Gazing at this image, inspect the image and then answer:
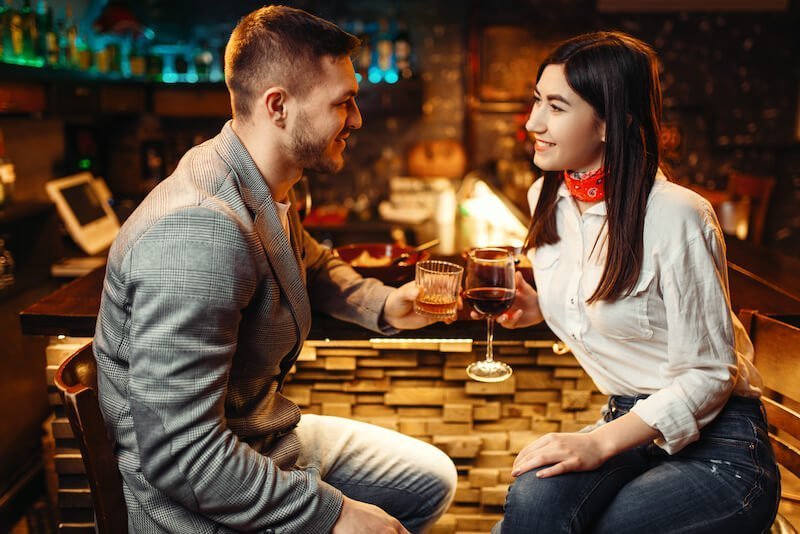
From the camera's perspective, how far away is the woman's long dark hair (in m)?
1.55

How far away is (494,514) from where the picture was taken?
217cm

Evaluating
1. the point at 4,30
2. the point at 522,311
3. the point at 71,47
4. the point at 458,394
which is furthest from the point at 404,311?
A: the point at 71,47

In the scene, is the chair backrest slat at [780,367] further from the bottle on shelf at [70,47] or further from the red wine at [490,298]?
the bottle on shelf at [70,47]

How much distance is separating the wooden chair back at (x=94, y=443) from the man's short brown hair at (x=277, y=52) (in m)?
0.60

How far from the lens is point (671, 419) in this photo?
1456mm

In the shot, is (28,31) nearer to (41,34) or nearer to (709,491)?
(41,34)

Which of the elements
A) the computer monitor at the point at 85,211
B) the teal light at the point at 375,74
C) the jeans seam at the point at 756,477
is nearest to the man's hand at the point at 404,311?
the jeans seam at the point at 756,477

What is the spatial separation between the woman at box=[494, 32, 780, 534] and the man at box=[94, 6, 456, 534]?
39cm

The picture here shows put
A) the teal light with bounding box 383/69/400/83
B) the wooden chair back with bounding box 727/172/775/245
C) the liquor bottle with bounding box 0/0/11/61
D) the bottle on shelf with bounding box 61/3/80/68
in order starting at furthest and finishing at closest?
1. the teal light with bounding box 383/69/400/83
2. the wooden chair back with bounding box 727/172/775/245
3. the bottle on shelf with bounding box 61/3/80/68
4. the liquor bottle with bounding box 0/0/11/61

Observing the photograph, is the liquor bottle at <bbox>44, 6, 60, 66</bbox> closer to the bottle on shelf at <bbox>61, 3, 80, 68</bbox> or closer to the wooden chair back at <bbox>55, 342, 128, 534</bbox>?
the bottle on shelf at <bbox>61, 3, 80, 68</bbox>

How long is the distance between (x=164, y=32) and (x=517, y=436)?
192 inches

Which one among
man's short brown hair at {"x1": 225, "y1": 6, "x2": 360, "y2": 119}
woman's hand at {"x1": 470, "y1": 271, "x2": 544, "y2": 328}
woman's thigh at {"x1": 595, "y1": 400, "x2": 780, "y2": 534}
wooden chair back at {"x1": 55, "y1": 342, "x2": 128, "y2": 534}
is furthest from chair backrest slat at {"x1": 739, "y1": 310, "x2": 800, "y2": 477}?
wooden chair back at {"x1": 55, "y1": 342, "x2": 128, "y2": 534}

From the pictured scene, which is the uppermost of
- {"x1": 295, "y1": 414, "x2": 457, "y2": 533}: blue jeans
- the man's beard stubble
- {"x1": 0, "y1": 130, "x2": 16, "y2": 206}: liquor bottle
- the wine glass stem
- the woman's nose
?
the woman's nose

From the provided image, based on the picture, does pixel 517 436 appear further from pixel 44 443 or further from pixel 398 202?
pixel 398 202
